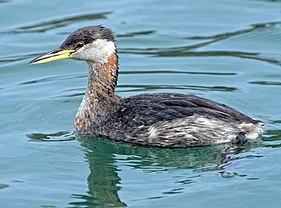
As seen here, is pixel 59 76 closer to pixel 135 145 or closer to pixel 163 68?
pixel 163 68

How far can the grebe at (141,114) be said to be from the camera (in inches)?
396

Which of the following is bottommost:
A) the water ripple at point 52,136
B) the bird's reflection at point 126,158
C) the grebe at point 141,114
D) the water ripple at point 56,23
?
the bird's reflection at point 126,158

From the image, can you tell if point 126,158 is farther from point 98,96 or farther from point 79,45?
point 79,45

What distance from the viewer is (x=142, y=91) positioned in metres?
12.0

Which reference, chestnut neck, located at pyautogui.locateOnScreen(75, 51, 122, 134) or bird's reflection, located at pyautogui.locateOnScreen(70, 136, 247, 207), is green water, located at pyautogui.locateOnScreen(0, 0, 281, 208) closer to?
bird's reflection, located at pyautogui.locateOnScreen(70, 136, 247, 207)

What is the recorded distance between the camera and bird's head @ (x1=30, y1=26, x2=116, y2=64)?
1052cm

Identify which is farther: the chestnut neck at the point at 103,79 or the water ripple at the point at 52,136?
the chestnut neck at the point at 103,79

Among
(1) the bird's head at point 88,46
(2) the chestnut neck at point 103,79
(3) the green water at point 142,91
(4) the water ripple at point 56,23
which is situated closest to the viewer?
(3) the green water at point 142,91

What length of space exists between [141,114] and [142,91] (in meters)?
1.89

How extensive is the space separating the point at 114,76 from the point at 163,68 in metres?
2.31

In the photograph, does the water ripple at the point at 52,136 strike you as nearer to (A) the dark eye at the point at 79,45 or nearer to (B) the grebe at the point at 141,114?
(B) the grebe at the point at 141,114

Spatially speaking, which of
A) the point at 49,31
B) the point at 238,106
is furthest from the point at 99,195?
the point at 49,31

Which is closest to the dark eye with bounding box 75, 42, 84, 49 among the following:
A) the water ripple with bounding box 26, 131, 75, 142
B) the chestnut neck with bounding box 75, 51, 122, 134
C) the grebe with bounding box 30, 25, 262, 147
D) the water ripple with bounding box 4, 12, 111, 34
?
the grebe with bounding box 30, 25, 262, 147

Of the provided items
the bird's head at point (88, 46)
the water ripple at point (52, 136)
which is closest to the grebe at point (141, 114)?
the bird's head at point (88, 46)
